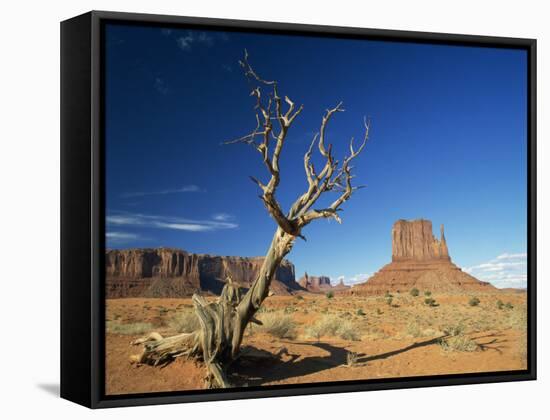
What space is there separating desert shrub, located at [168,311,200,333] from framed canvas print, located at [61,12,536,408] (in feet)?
0.10

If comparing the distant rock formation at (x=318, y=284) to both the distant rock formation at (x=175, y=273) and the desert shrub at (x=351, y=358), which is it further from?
Answer: the desert shrub at (x=351, y=358)

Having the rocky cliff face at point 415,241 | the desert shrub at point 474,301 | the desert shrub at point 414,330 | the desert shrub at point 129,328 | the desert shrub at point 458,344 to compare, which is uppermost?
the rocky cliff face at point 415,241

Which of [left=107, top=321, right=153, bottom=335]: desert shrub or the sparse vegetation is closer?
[left=107, top=321, right=153, bottom=335]: desert shrub

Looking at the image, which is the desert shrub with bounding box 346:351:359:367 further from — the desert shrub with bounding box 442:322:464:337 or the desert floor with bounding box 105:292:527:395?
the desert shrub with bounding box 442:322:464:337

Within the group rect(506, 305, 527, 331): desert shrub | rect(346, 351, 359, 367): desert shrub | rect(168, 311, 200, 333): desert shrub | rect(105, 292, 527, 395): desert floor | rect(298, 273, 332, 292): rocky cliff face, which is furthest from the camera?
rect(506, 305, 527, 331): desert shrub

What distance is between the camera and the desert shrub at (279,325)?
16.5m

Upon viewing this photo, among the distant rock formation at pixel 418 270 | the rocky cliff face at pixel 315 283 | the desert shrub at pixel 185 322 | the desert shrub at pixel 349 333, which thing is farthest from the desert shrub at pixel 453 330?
the desert shrub at pixel 185 322

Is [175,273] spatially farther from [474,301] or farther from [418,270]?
[474,301]

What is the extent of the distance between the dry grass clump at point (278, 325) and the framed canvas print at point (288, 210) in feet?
0.14

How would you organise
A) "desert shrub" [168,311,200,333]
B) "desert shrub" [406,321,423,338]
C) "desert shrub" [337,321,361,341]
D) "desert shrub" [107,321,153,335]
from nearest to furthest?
1. "desert shrub" [107,321,153,335]
2. "desert shrub" [168,311,200,333]
3. "desert shrub" [337,321,361,341]
4. "desert shrub" [406,321,423,338]

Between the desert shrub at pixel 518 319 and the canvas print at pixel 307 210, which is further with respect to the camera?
the desert shrub at pixel 518 319

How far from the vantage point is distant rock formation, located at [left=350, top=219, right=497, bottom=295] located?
17562 millimetres

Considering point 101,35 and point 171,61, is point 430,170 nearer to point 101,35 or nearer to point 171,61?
point 171,61

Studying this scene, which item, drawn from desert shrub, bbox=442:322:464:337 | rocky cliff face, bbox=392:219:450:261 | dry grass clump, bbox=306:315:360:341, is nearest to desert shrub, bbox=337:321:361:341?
dry grass clump, bbox=306:315:360:341
